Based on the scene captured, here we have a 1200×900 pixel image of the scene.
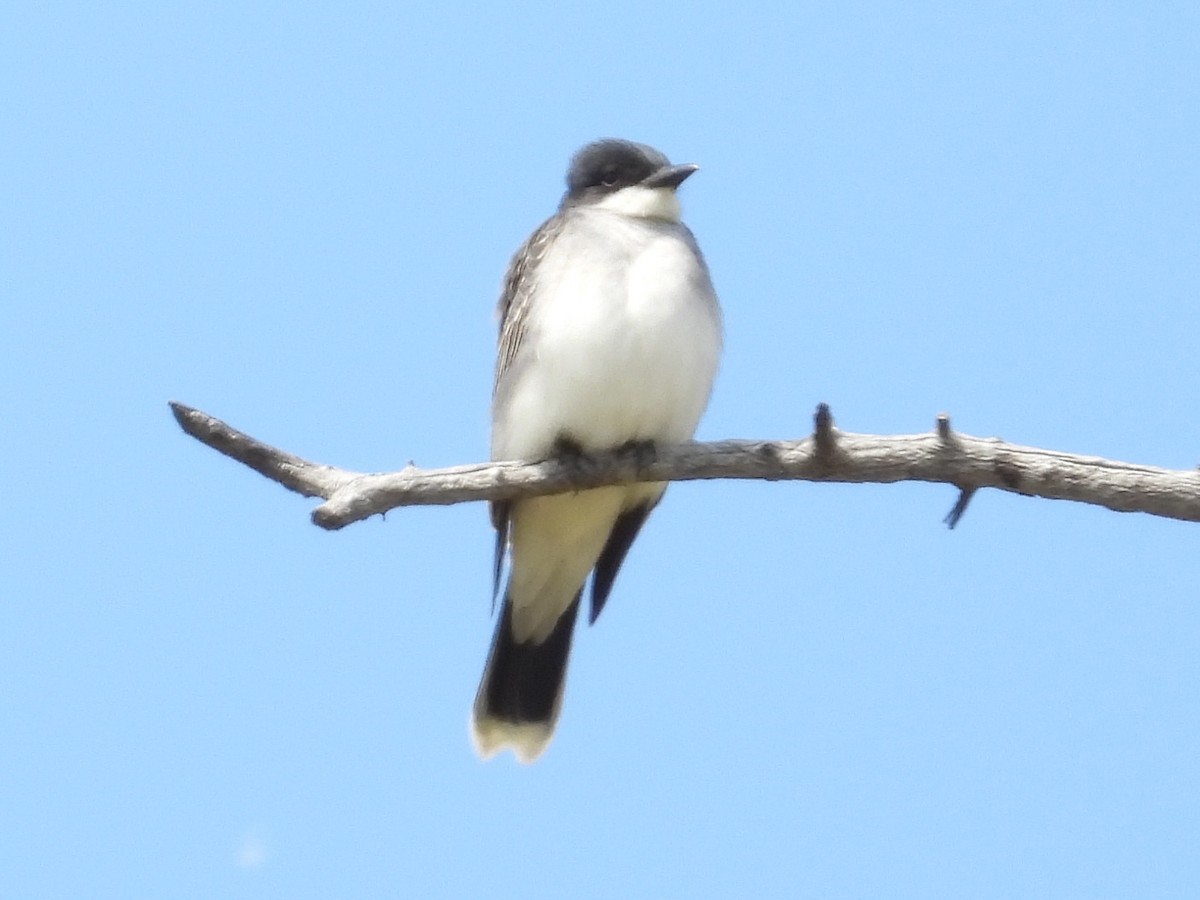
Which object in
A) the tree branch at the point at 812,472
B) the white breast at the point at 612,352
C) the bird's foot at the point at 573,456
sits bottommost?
the tree branch at the point at 812,472

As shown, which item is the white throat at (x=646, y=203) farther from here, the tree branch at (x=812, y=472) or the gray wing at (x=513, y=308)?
the tree branch at (x=812, y=472)

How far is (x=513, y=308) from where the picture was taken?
6875 millimetres

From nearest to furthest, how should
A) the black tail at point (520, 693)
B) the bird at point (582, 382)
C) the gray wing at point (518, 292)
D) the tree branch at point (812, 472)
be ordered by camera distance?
1. the tree branch at point (812, 472)
2. the bird at point (582, 382)
3. the gray wing at point (518, 292)
4. the black tail at point (520, 693)

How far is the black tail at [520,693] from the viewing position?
7445 millimetres

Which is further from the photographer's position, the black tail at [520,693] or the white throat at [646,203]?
the black tail at [520,693]

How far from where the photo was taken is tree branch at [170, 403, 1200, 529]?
5.32 m

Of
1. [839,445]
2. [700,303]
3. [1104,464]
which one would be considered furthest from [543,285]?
[1104,464]

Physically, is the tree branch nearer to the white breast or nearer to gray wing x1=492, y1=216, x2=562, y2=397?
the white breast

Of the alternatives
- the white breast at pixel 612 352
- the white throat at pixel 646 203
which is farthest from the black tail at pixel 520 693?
the white throat at pixel 646 203

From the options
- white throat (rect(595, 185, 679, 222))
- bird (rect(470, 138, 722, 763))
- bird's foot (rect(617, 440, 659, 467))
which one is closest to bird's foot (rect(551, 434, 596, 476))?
bird (rect(470, 138, 722, 763))

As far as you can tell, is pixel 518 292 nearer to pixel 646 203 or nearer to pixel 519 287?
pixel 519 287

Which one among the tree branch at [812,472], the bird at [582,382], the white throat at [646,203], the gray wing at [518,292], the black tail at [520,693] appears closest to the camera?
the tree branch at [812,472]

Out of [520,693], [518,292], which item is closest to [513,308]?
[518,292]

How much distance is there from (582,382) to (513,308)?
0.68 m
